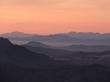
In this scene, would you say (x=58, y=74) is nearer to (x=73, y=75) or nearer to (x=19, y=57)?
(x=73, y=75)

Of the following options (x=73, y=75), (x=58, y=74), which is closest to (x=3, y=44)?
(x=58, y=74)

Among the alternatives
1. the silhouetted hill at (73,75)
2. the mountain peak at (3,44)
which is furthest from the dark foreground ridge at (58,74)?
the mountain peak at (3,44)

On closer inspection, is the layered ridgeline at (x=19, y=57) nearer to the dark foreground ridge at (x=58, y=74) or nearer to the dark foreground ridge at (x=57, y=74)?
the dark foreground ridge at (x=57, y=74)

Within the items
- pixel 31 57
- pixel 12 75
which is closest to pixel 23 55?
pixel 31 57

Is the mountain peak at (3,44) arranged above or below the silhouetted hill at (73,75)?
above

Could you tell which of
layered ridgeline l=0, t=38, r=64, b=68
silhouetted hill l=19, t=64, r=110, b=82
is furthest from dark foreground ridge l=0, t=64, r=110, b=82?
layered ridgeline l=0, t=38, r=64, b=68

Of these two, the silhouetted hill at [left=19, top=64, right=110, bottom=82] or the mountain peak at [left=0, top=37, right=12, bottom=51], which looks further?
the mountain peak at [left=0, top=37, right=12, bottom=51]

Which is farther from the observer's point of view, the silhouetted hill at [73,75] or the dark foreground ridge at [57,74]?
the dark foreground ridge at [57,74]

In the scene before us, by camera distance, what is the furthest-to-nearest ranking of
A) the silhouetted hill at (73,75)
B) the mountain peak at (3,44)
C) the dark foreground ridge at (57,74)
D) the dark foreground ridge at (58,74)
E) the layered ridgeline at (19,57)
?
the mountain peak at (3,44), the layered ridgeline at (19,57), the dark foreground ridge at (57,74), the dark foreground ridge at (58,74), the silhouetted hill at (73,75)

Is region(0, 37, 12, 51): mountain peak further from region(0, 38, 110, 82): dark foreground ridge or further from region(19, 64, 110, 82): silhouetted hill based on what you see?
region(19, 64, 110, 82): silhouetted hill
